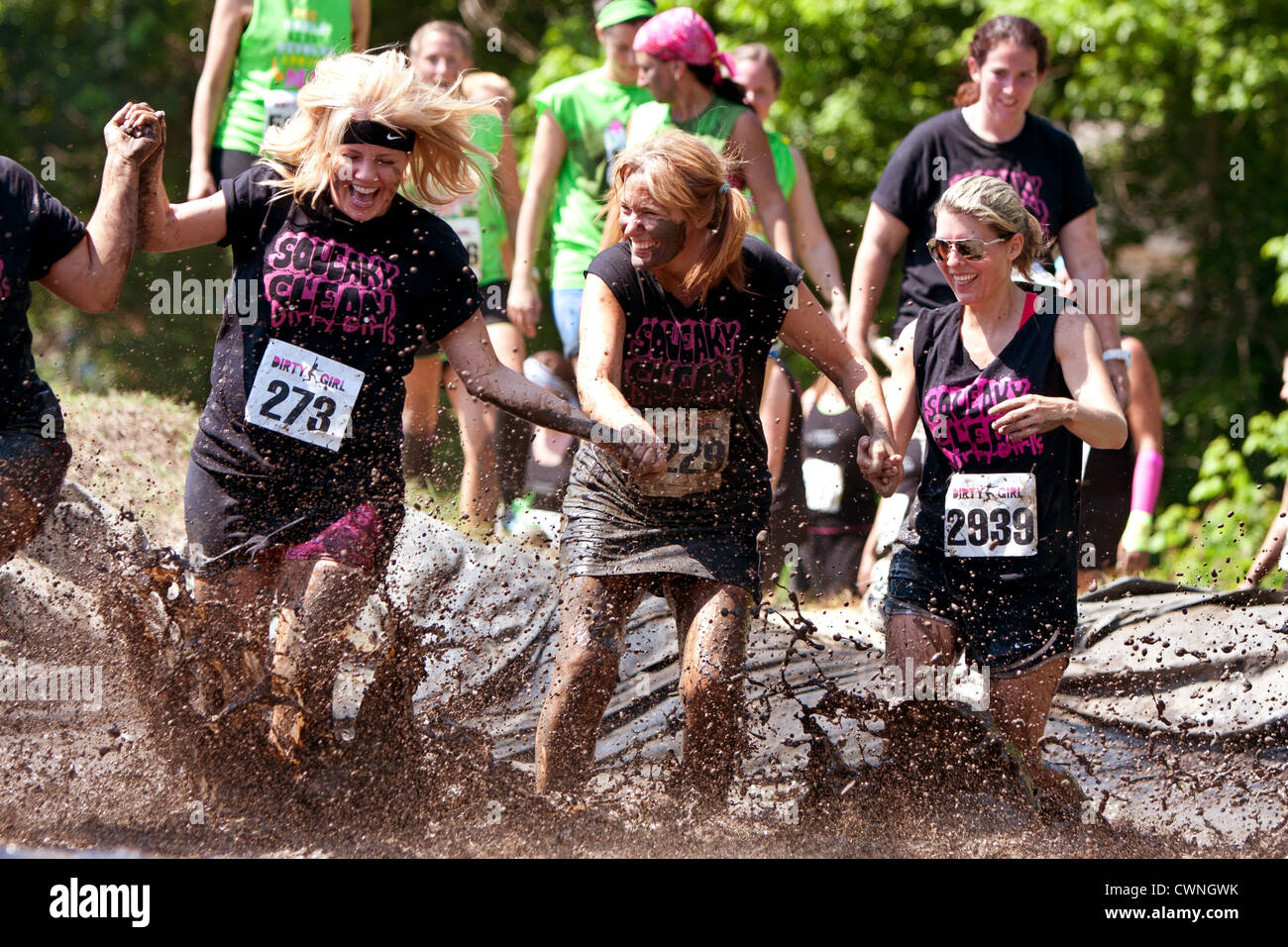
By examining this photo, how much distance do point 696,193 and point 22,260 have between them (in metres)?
1.88

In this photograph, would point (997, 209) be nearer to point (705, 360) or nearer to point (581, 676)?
point (705, 360)

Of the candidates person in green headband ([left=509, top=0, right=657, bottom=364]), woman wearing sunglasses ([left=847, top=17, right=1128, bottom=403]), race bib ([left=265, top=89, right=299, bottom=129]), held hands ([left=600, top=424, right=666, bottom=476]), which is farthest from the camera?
person in green headband ([left=509, top=0, right=657, bottom=364])

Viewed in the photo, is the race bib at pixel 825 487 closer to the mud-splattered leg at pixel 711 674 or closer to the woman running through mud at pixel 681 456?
the woman running through mud at pixel 681 456

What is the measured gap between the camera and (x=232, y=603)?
4.37 metres

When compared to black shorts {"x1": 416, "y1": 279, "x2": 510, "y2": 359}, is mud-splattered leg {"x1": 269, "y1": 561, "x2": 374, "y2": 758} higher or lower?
lower

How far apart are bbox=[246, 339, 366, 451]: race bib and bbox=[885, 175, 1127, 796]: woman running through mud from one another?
1.72m

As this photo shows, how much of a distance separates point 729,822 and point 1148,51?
792 cm

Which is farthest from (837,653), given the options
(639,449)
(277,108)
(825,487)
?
(277,108)

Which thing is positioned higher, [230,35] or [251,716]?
[230,35]

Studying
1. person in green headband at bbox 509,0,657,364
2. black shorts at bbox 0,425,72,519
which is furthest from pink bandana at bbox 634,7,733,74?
black shorts at bbox 0,425,72,519

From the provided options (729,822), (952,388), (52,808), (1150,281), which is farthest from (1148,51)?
(52,808)

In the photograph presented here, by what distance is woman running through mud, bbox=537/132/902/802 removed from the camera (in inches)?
165

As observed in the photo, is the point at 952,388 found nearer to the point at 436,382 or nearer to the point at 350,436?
the point at 350,436

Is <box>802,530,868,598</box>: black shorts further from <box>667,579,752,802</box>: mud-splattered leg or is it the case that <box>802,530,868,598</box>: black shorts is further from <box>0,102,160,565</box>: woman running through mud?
<box>0,102,160,565</box>: woman running through mud
